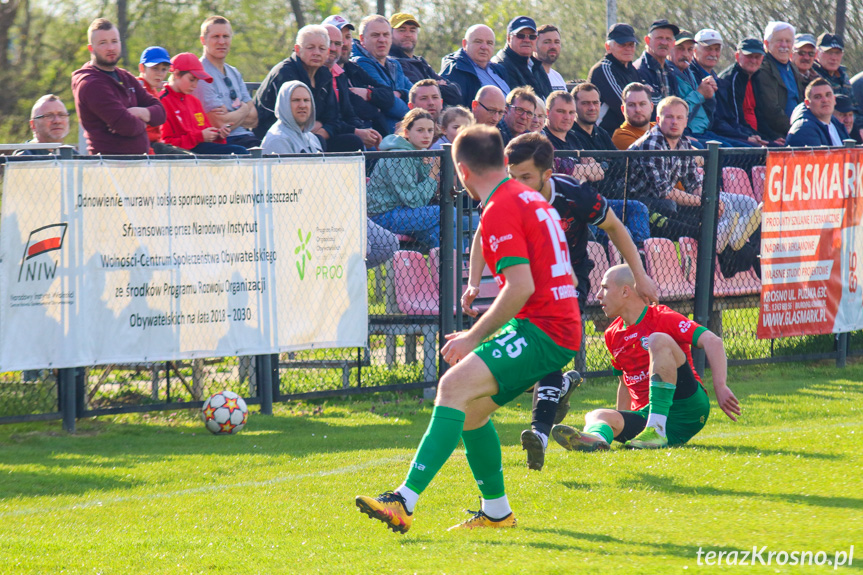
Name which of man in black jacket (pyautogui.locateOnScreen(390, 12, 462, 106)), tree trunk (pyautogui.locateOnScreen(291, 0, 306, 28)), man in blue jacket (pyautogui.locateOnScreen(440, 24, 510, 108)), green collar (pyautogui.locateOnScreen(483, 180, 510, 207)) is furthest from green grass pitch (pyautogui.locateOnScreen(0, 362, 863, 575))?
tree trunk (pyautogui.locateOnScreen(291, 0, 306, 28))

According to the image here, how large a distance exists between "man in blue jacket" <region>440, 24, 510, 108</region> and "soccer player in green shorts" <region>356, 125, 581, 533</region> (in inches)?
296

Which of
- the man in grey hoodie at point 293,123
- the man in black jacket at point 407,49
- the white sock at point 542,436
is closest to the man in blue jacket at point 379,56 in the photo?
the man in black jacket at point 407,49

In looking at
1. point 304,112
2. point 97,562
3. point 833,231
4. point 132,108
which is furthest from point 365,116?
point 97,562

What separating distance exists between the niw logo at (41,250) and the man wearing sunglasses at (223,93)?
2.79 metres

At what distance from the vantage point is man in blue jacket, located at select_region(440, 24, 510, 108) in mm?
12281

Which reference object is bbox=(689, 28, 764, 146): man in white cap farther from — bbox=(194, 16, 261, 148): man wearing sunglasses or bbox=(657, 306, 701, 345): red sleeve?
bbox=(657, 306, 701, 345): red sleeve

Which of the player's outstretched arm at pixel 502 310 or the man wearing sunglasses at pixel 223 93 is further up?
the man wearing sunglasses at pixel 223 93

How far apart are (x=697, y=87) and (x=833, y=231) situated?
11.3 ft

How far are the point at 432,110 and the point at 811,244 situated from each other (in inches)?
167

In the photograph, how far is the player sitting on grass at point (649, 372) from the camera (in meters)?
6.95

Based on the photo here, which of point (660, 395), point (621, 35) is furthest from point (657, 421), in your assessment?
point (621, 35)

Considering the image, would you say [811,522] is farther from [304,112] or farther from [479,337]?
[304,112]

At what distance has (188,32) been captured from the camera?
99.3ft

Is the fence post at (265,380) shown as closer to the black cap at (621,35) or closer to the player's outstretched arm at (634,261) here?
the player's outstretched arm at (634,261)
